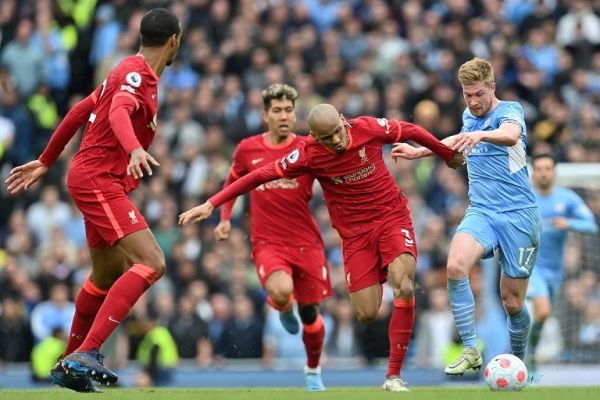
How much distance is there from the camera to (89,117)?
1164 centimetres

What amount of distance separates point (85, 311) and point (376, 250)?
2.54m

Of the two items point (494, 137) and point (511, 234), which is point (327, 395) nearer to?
point (511, 234)

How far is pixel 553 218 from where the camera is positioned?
15.2 m

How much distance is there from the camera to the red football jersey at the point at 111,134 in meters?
11.2

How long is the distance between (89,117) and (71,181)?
2.02 ft

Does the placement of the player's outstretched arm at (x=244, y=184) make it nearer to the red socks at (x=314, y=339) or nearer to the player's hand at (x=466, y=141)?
the player's hand at (x=466, y=141)

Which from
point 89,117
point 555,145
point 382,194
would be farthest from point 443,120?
point 89,117

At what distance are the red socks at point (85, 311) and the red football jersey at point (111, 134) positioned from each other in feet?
3.14

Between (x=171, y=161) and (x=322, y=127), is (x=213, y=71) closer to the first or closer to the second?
(x=171, y=161)

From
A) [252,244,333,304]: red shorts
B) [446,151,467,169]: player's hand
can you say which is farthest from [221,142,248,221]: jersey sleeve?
[446,151,467,169]: player's hand

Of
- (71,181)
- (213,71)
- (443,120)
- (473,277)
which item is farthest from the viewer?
(213,71)

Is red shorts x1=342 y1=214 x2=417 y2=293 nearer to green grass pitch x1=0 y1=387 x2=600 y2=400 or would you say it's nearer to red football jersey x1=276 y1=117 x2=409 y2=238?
red football jersey x1=276 y1=117 x2=409 y2=238

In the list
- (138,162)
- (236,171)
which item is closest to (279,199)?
(236,171)

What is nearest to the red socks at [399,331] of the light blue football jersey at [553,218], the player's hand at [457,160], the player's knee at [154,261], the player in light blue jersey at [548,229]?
the player's hand at [457,160]
